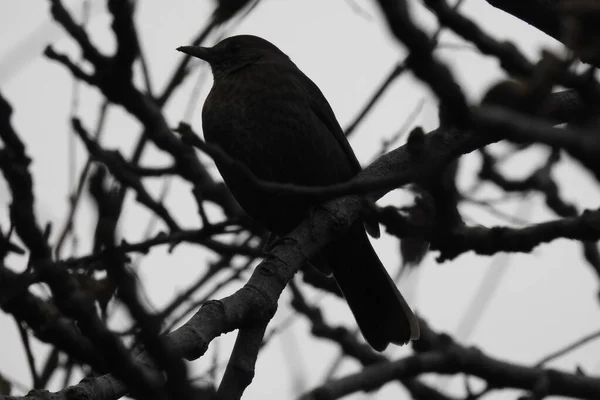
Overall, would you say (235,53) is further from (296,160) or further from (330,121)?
(296,160)

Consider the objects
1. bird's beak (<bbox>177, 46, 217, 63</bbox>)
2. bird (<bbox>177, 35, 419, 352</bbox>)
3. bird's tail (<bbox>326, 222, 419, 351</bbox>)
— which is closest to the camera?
bird (<bbox>177, 35, 419, 352</bbox>)

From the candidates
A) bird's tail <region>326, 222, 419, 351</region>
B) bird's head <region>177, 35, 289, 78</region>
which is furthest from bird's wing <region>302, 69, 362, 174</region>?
bird's head <region>177, 35, 289, 78</region>

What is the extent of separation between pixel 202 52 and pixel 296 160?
1.52m

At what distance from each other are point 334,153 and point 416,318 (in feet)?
3.69

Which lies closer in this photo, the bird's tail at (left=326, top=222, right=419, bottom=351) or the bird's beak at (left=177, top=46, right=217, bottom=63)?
the bird's tail at (left=326, top=222, right=419, bottom=351)

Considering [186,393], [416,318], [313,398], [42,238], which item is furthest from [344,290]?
[186,393]

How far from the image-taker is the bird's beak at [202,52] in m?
5.86

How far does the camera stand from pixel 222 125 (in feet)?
16.8

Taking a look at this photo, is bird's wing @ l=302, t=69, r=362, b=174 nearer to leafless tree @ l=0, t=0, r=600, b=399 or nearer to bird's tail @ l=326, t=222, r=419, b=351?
leafless tree @ l=0, t=0, r=600, b=399

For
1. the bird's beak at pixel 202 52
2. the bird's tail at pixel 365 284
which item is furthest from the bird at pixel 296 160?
the bird's beak at pixel 202 52

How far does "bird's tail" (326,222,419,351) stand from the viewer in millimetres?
5188

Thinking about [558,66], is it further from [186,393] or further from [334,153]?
[334,153]

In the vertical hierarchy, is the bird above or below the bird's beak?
below

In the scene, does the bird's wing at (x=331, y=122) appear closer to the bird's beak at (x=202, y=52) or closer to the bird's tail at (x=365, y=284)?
the bird's tail at (x=365, y=284)
